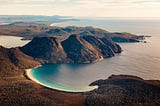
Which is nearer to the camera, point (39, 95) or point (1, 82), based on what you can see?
point (39, 95)

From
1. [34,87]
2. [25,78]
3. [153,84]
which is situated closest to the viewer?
[153,84]

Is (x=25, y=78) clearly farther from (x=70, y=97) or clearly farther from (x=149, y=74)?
(x=149, y=74)

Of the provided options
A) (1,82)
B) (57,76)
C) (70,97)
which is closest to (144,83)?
(70,97)

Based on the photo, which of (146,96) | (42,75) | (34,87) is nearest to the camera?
(146,96)

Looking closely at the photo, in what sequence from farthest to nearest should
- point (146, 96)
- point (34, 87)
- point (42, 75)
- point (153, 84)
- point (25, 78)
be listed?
point (42, 75) → point (25, 78) → point (34, 87) → point (153, 84) → point (146, 96)

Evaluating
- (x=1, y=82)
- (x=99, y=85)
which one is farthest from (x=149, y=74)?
(x=1, y=82)

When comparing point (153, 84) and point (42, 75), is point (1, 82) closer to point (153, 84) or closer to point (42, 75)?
point (42, 75)
